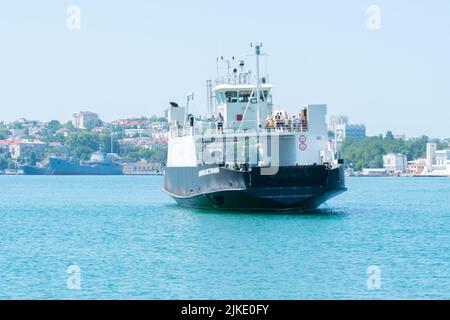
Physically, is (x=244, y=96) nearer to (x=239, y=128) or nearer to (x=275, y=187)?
(x=239, y=128)

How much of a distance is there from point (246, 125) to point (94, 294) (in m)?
24.3

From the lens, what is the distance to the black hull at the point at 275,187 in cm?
4241

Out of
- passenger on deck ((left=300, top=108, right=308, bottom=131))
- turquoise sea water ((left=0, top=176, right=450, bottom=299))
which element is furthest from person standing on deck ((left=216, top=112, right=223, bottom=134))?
passenger on deck ((left=300, top=108, right=308, bottom=131))

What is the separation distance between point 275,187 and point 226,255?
9934 millimetres

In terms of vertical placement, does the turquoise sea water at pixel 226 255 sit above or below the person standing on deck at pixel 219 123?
below

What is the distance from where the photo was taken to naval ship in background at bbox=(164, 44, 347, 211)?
42.8m

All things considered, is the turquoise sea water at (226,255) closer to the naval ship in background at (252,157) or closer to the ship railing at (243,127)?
the naval ship in background at (252,157)

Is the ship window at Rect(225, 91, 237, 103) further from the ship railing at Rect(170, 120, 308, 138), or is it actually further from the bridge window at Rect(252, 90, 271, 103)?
the ship railing at Rect(170, 120, 308, 138)

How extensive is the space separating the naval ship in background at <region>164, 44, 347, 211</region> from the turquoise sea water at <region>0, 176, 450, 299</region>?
962 millimetres

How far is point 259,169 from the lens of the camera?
4244cm

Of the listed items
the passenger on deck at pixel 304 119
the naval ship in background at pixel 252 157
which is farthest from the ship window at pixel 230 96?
the passenger on deck at pixel 304 119

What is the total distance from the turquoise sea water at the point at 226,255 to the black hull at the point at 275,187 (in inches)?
25.4

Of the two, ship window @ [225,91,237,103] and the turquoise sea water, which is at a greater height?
ship window @ [225,91,237,103]
